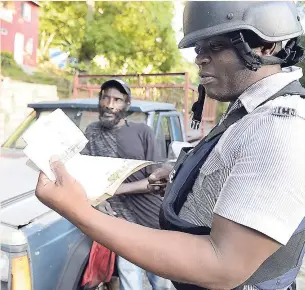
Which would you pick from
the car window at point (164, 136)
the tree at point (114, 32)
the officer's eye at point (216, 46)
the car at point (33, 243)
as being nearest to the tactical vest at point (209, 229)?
the officer's eye at point (216, 46)

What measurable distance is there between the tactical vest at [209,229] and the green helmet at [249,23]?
0.14m

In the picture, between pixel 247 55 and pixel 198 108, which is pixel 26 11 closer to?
pixel 198 108

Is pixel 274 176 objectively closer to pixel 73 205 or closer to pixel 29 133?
pixel 73 205

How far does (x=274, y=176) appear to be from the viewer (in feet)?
3.33

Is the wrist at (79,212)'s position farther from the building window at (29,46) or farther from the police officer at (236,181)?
the building window at (29,46)

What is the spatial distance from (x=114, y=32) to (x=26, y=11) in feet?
27.9

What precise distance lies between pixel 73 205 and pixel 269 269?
0.62 metres

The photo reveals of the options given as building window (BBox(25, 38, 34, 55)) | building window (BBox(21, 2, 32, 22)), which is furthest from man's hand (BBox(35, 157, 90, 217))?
building window (BBox(25, 38, 34, 55))

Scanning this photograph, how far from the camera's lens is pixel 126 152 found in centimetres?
323

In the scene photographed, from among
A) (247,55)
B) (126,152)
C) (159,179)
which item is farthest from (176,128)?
(247,55)

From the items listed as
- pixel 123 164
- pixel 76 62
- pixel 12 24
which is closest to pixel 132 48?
pixel 76 62

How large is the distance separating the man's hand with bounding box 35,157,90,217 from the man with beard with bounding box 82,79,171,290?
166 centimetres

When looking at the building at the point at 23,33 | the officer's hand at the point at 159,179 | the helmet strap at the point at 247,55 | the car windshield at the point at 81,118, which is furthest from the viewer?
the building at the point at 23,33

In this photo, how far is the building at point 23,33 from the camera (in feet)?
82.6
